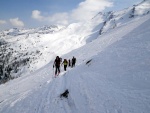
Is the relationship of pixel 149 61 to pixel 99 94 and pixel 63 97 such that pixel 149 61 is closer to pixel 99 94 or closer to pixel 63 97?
pixel 99 94

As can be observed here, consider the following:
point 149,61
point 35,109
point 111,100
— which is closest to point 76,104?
point 111,100

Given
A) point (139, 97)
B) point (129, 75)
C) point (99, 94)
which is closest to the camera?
point (139, 97)

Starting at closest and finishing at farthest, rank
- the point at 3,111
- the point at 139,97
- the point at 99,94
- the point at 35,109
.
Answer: the point at 139,97 → the point at 99,94 → the point at 35,109 → the point at 3,111

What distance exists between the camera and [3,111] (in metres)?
16.2

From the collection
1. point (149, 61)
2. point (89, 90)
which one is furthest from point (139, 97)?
point (149, 61)

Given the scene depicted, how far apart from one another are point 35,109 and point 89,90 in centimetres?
500

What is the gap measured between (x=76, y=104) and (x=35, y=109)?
162 inches

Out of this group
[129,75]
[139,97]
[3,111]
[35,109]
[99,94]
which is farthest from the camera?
[3,111]

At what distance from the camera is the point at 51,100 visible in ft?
47.4

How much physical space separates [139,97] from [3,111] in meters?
13.3

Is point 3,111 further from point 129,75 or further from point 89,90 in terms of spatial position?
point 129,75

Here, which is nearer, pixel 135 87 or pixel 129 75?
pixel 135 87

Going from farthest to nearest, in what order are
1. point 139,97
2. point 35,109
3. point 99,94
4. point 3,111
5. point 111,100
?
point 3,111 → point 35,109 → point 99,94 → point 111,100 → point 139,97

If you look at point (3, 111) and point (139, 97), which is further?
point (3, 111)
